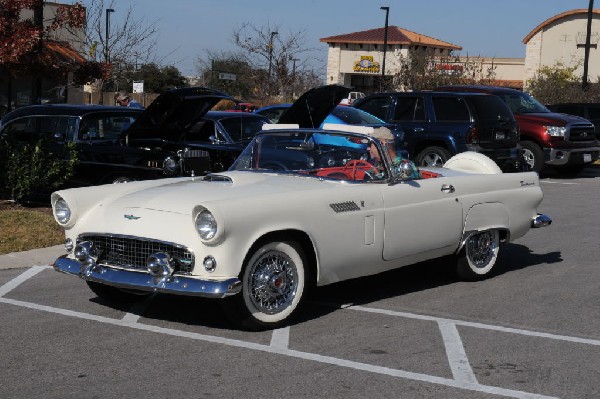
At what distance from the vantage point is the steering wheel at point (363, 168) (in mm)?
7422

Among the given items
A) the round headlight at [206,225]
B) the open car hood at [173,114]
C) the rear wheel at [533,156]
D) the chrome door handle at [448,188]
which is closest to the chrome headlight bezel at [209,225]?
the round headlight at [206,225]

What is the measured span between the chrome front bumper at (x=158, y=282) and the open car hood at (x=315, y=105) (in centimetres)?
639

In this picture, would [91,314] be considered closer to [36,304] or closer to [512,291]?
[36,304]

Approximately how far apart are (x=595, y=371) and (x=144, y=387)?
2.86 meters

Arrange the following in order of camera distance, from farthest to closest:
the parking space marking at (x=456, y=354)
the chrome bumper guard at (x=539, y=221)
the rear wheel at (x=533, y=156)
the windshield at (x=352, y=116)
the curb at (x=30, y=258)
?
the rear wheel at (x=533, y=156), the windshield at (x=352, y=116), the curb at (x=30, y=258), the chrome bumper guard at (x=539, y=221), the parking space marking at (x=456, y=354)

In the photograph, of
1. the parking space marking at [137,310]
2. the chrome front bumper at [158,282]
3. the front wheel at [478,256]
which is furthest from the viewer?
the front wheel at [478,256]

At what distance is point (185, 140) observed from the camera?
12.8 metres

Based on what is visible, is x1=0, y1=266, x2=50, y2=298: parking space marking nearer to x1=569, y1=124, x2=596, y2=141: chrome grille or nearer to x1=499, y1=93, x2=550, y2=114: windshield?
x1=499, y1=93, x2=550, y2=114: windshield

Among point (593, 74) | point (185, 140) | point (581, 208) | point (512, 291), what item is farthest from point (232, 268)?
point (593, 74)

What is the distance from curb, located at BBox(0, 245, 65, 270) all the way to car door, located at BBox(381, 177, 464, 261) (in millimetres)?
3808

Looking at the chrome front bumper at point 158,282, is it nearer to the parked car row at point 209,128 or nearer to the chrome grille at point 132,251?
the chrome grille at point 132,251

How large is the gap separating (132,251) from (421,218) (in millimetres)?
2502

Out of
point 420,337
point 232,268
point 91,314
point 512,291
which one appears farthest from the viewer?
point 512,291

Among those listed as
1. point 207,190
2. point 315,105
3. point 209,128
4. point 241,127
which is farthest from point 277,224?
point 241,127
